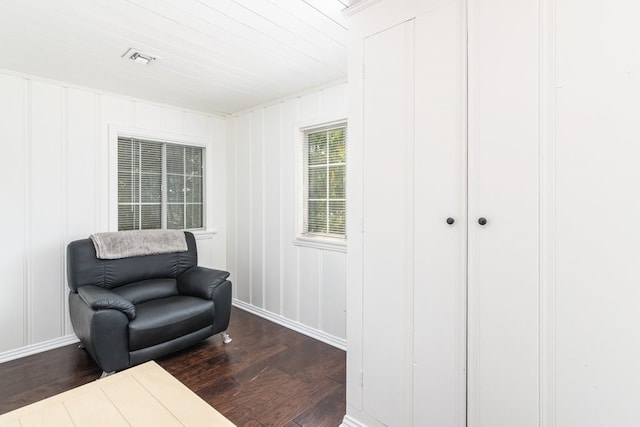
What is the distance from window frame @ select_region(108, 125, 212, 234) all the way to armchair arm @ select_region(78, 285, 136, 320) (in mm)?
1010

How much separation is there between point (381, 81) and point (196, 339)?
8.23 ft

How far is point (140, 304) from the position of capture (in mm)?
2688

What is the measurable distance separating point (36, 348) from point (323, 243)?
109 inches

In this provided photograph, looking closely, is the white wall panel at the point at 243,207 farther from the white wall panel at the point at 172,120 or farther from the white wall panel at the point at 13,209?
the white wall panel at the point at 13,209

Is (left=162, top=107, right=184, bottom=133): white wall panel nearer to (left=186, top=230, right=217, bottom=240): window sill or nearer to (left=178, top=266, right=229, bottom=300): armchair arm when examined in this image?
(left=186, top=230, right=217, bottom=240): window sill

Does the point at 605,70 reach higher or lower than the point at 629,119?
higher

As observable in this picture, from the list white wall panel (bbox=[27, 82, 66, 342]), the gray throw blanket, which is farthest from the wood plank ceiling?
the gray throw blanket

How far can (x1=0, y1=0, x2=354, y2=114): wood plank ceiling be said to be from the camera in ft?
5.84

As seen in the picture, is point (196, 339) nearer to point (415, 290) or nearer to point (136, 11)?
point (415, 290)

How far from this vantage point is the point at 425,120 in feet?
4.68

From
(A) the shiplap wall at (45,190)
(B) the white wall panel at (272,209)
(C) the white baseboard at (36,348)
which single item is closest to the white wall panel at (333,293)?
(B) the white wall panel at (272,209)

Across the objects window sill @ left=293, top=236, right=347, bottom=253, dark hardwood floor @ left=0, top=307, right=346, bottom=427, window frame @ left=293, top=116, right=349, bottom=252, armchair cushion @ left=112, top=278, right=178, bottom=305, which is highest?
window frame @ left=293, top=116, right=349, bottom=252

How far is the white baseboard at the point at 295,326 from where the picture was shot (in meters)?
2.93

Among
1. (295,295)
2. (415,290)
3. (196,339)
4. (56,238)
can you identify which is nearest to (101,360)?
(196,339)
